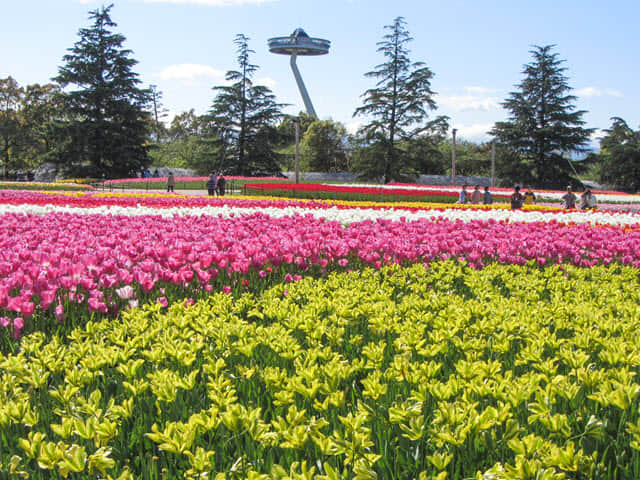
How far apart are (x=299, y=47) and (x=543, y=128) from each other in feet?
167

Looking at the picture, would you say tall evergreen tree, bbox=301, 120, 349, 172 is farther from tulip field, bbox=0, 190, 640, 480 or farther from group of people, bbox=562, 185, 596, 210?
tulip field, bbox=0, 190, 640, 480

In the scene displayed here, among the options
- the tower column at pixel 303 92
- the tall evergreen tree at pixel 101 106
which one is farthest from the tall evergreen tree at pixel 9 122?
the tower column at pixel 303 92

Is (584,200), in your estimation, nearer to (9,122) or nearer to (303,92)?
(9,122)

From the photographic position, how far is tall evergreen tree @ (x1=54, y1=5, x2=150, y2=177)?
48438mm

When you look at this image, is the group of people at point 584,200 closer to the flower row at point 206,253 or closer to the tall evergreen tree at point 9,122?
the flower row at point 206,253

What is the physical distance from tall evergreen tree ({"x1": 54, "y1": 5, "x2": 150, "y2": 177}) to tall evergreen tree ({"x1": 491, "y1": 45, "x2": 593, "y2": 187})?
3373cm

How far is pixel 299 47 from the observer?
88.9 meters

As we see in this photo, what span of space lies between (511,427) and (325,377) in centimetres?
84

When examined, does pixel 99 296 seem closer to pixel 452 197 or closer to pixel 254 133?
pixel 452 197

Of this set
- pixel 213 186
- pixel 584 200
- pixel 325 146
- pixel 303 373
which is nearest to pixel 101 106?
pixel 325 146

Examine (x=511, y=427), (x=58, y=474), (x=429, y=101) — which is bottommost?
(x=58, y=474)

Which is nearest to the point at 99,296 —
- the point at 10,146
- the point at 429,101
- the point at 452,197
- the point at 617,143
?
the point at 452,197

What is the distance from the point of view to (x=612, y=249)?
712 cm

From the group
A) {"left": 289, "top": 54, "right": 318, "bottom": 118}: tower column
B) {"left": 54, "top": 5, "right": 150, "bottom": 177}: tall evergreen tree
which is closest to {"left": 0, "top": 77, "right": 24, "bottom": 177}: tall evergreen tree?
{"left": 54, "top": 5, "right": 150, "bottom": 177}: tall evergreen tree
